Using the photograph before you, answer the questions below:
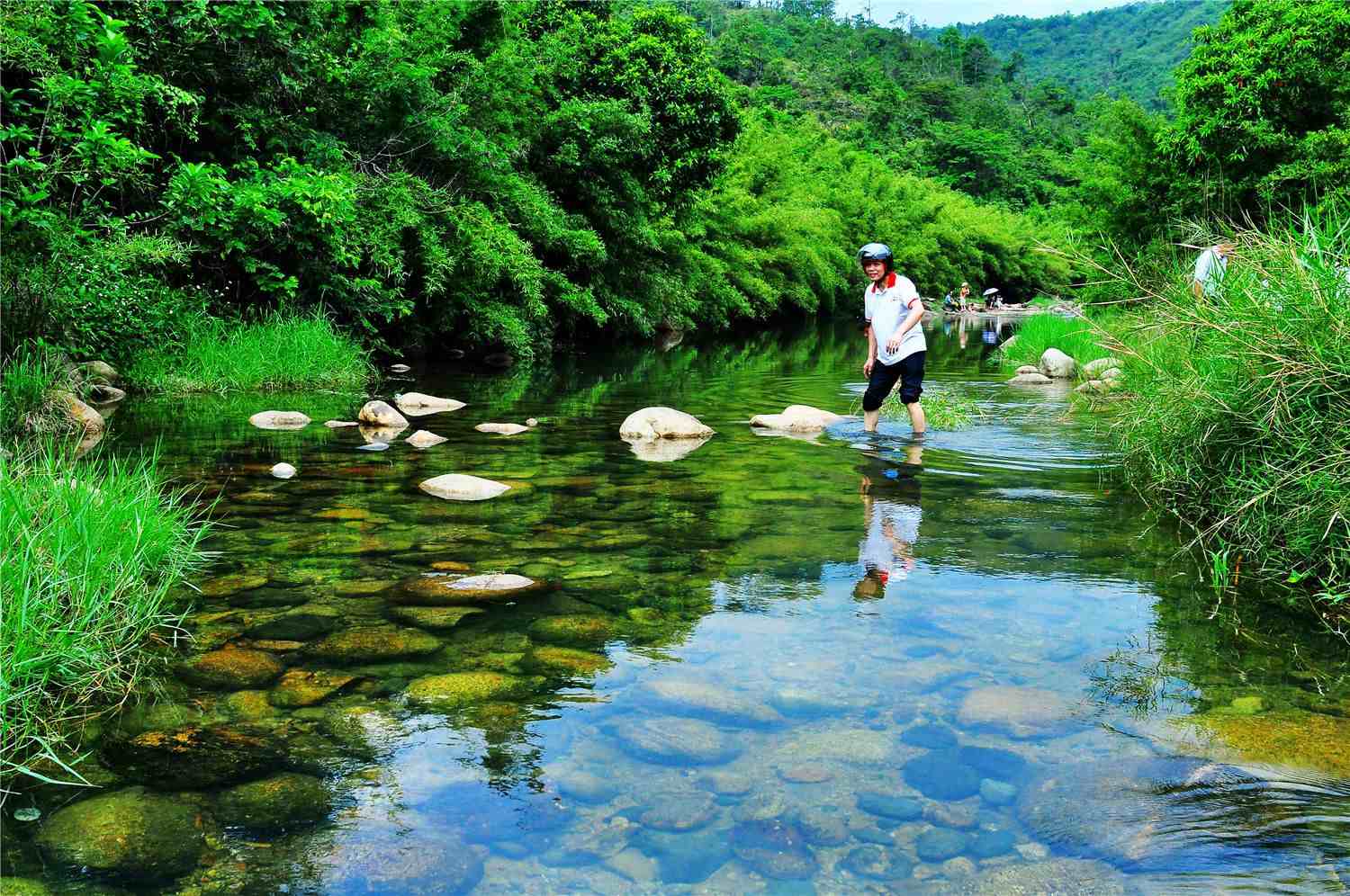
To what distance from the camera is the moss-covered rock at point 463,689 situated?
3.55 m

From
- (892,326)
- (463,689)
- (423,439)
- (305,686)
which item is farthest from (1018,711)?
(423,439)

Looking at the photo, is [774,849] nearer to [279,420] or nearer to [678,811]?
[678,811]

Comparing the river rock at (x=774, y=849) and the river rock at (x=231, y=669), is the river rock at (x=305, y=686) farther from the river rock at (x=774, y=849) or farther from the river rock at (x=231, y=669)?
the river rock at (x=774, y=849)

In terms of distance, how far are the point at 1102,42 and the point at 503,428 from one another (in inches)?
5275

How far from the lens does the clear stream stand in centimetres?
261

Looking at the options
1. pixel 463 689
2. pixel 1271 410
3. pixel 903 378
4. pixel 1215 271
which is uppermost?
pixel 1215 271

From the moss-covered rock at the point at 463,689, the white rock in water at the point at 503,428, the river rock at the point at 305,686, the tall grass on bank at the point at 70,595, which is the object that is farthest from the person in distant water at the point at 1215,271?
the white rock in water at the point at 503,428

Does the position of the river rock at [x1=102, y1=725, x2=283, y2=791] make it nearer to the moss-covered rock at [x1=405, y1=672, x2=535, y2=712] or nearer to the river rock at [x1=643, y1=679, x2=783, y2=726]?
the moss-covered rock at [x1=405, y1=672, x2=535, y2=712]

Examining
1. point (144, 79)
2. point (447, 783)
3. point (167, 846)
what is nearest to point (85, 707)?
point (167, 846)

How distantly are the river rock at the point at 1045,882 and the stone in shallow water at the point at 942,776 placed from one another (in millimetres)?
373

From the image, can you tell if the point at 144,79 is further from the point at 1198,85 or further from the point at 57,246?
the point at 1198,85

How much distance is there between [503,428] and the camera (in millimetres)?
9953

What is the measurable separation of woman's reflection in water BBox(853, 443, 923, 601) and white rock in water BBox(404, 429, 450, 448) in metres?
3.79

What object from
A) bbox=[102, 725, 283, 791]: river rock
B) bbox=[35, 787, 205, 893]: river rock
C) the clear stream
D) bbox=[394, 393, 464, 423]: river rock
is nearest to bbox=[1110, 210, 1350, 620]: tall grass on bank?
the clear stream
